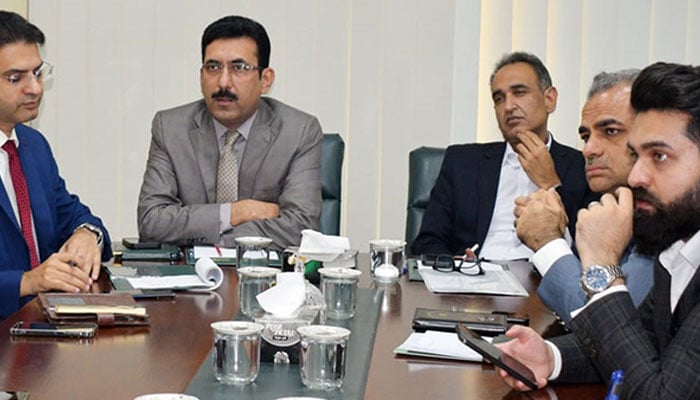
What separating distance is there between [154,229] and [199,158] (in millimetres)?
375

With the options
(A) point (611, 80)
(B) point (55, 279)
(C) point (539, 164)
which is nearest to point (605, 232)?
(A) point (611, 80)

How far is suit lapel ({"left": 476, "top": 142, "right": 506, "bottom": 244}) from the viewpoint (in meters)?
3.90

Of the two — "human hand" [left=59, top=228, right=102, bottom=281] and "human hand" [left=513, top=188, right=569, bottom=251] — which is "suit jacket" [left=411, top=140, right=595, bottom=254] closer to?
"human hand" [left=513, top=188, right=569, bottom=251]

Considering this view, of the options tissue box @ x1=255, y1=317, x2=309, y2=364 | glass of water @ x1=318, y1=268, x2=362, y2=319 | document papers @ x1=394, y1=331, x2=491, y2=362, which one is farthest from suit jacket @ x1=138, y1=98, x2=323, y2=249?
tissue box @ x1=255, y1=317, x2=309, y2=364

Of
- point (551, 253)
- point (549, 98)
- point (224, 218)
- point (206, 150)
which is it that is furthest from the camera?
point (549, 98)

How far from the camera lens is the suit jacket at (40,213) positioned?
3.00 m

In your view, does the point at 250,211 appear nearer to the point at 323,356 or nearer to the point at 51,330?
the point at 51,330

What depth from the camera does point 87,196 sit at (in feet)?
15.4

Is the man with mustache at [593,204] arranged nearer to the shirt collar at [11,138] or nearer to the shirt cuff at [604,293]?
the shirt cuff at [604,293]

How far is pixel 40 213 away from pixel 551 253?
5.59ft

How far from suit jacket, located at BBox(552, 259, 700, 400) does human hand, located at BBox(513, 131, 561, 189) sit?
1856 mm

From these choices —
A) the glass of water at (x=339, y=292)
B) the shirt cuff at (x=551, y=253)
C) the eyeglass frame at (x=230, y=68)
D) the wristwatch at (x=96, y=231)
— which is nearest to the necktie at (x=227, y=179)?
the eyeglass frame at (x=230, y=68)

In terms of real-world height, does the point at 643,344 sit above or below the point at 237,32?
below

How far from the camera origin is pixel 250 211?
3570mm
